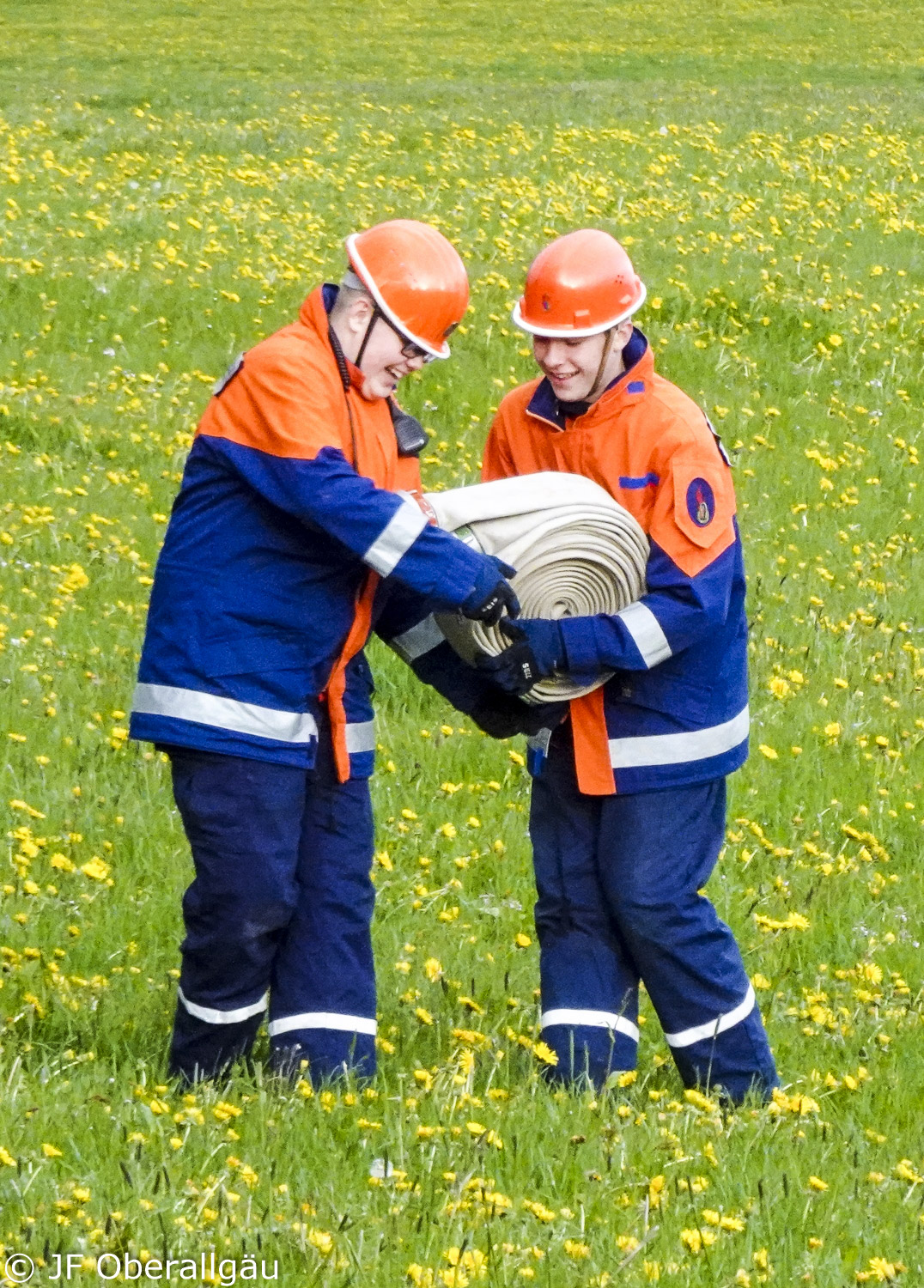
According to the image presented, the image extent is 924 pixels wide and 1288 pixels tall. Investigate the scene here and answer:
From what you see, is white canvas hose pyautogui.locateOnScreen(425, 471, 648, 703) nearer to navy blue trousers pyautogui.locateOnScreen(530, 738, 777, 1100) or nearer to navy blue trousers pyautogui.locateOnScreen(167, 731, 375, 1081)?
navy blue trousers pyautogui.locateOnScreen(530, 738, 777, 1100)

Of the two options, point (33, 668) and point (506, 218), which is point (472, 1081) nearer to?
point (33, 668)

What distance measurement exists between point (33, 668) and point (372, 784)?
4.48ft

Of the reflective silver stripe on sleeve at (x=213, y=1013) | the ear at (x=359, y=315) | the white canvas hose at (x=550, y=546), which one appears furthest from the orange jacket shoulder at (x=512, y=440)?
the reflective silver stripe on sleeve at (x=213, y=1013)

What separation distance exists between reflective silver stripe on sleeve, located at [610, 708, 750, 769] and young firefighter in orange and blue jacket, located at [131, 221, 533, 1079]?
0.55 meters

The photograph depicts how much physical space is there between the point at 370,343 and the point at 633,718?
121 cm

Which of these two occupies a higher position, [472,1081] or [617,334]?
[617,334]

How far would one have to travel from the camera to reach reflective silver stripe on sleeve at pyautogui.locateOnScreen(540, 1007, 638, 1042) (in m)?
5.01

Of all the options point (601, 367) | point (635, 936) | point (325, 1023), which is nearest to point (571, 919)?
point (635, 936)

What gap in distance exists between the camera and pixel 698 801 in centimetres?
499

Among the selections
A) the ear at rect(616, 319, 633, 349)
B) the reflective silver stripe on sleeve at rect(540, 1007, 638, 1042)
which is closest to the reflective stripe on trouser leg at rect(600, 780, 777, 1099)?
the reflective silver stripe on sleeve at rect(540, 1007, 638, 1042)

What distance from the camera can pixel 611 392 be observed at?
193 inches

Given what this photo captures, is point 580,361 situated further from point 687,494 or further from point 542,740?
point 542,740

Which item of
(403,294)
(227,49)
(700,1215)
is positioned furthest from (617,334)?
(227,49)

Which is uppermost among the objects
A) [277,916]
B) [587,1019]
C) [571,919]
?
[277,916]
